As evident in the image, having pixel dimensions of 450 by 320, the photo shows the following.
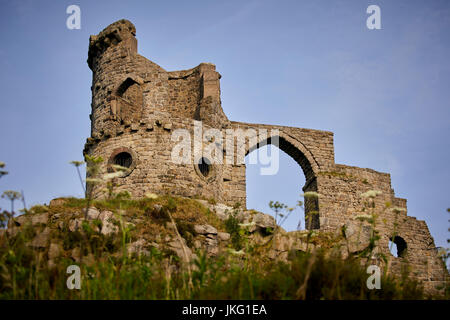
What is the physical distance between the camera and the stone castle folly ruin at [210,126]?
15.3 metres

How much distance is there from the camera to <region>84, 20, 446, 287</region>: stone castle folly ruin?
50.3 ft

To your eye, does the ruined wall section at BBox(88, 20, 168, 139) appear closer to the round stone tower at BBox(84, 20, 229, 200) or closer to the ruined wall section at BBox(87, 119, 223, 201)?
the round stone tower at BBox(84, 20, 229, 200)

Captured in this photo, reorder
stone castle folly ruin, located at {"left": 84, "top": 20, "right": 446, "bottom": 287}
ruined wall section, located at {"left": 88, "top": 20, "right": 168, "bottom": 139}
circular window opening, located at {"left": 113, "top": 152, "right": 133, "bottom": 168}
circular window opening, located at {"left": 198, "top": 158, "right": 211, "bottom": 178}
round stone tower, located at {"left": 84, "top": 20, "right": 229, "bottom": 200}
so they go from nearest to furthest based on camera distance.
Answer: round stone tower, located at {"left": 84, "top": 20, "right": 229, "bottom": 200}, circular window opening, located at {"left": 113, "top": 152, "right": 133, "bottom": 168}, circular window opening, located at {"left": 198, "top": 158, "right": 211, "bottom": 178}, stone castle folly ruin, located at {"left": 84, "top": 20, "right": 446, "bottom": 287}, ruined wall section, located at {"left": 88, "top": 20, "right": 168, "bottom": 139}

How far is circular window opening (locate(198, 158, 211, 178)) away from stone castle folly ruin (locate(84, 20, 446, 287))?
0.11 ft

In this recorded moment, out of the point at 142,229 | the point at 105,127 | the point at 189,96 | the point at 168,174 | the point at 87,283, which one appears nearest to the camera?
the point at 87,283


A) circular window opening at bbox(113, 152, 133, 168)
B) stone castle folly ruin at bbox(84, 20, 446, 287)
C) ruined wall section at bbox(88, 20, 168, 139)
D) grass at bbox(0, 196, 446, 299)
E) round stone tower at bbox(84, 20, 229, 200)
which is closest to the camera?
grass at bbox(0, 196, 446, 299)

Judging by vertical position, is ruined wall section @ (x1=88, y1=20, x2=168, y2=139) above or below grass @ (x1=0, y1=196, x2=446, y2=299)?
above

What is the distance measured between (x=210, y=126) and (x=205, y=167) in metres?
1.62

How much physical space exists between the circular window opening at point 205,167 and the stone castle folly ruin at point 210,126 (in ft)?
0.11

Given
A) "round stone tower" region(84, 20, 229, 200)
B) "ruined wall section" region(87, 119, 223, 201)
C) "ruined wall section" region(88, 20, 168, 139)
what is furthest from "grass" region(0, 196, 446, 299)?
"ruined wall section" region(88, 20, 168, 139)

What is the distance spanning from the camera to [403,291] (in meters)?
4.80
